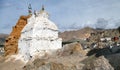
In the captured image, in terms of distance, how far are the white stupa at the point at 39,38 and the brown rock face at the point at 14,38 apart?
16.3 feet

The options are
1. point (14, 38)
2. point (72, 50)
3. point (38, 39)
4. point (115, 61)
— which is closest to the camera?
point (115, 61)

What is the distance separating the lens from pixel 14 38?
185 ft

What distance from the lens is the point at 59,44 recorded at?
50188 mm

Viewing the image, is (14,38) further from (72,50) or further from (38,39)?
(72,50)

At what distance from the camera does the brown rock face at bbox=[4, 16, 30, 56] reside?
55.5 meters

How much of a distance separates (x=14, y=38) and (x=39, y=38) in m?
10.9

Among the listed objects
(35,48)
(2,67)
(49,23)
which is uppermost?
(49,23)

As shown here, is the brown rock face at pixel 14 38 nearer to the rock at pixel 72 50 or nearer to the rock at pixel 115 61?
the rock at pixel 72 50

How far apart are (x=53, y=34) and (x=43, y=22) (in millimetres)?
2896

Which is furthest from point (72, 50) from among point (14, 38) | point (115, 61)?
point (14, 38)

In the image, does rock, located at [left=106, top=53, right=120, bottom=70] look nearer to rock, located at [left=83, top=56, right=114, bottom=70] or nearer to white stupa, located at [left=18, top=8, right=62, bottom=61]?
rock, located at [left=83, top=56, right=114, bottom=70]

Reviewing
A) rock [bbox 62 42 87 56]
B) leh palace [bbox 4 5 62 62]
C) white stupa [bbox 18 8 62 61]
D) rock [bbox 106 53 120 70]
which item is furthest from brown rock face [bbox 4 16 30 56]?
rock [bbox 106 53 120 70]

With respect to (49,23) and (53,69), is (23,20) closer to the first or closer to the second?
(49,23)

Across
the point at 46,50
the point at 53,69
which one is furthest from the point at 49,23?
the point at 53,69
